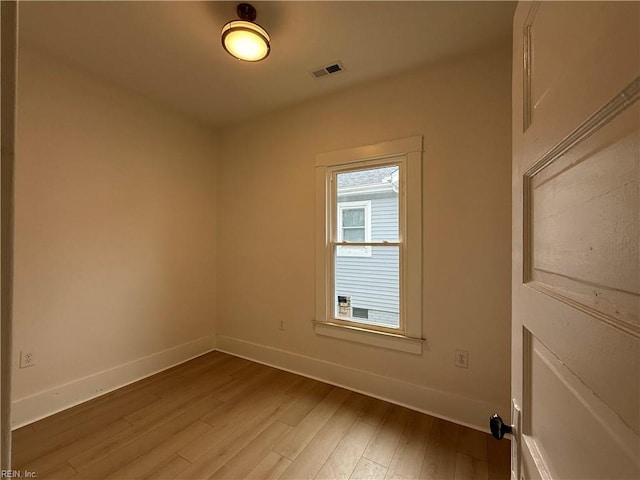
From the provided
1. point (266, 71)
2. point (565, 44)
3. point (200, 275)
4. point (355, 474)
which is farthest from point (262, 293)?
point (565, 44)

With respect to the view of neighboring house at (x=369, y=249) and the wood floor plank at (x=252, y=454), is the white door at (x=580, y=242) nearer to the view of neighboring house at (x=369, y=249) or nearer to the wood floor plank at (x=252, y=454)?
the wood floor plank at (x=252, y=454)

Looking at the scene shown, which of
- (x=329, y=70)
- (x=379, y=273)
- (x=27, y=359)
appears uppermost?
(x=329, y=70)

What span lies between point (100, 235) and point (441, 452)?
3044 millimetres

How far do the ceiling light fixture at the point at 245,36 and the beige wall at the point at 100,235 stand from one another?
1442 mm

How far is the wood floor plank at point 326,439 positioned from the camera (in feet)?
5.04

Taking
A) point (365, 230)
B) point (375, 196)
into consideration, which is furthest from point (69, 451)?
point (375, 196)

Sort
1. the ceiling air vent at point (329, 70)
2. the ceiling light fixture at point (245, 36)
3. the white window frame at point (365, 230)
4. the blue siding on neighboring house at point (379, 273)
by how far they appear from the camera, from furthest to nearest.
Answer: the white window frame at point (365, 230)
the blue siding on neighboring house at point (379, 273)
the ceiling air vent at point (329, 70)
the ceiling light fixture at point (245, 36)

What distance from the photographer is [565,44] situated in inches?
18.6

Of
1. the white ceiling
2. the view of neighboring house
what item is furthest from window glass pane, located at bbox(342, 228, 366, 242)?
the white ceiling

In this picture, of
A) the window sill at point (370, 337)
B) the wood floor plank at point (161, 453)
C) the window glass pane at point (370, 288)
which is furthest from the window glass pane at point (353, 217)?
the wood floor plank at point (161, 453)

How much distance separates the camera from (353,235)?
2.53m

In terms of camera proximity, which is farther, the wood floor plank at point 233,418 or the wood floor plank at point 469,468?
the wood floor plank at point 233,418

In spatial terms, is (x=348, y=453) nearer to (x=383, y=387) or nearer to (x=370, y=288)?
(x=383, y=387)

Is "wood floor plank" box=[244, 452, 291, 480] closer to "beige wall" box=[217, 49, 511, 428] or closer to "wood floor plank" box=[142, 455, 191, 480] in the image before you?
"wood floor plank" box=[142, 455, 191, 480]
